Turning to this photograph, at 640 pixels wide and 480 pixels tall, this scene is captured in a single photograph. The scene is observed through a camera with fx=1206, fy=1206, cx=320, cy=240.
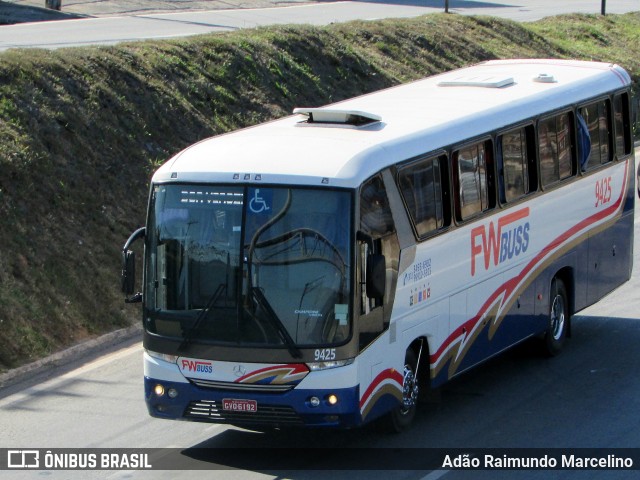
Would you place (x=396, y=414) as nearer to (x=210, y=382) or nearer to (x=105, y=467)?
(x=210, y=382)

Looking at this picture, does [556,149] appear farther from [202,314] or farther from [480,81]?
[202,314]

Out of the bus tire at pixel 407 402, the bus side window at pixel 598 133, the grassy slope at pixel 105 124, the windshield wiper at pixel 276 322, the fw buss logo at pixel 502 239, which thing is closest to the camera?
the windshield wiper at pixel 276 322

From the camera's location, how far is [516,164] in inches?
524

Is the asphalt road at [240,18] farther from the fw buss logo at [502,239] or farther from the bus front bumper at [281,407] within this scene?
the bus front bumper at [281,407]

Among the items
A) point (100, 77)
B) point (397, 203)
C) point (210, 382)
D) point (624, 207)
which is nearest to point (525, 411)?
point (397, 203)

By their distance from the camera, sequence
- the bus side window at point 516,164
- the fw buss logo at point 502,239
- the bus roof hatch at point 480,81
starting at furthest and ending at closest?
the bus roof hatch at point 480,81
the bus side window at point 516,164
the fw buss logo at point 502,239

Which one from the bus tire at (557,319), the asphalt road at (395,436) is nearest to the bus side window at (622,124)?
the bus tire at (557,319)

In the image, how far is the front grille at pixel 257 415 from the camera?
1021 cm

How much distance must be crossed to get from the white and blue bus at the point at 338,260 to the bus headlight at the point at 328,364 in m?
0.01

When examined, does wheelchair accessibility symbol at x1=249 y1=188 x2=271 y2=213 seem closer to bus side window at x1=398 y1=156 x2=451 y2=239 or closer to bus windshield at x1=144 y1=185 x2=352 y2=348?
bus windshield at x1=144 y1=185 x2=352 y2=348

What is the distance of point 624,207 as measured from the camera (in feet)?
52.6

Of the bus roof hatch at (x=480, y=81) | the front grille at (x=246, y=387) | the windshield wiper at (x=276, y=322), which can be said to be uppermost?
the bus roof hatch at (x=480, y=81)

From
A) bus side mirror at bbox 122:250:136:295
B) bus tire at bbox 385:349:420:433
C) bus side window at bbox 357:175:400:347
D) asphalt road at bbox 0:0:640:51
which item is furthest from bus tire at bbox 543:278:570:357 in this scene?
asphalt road at bbox 0:0:640:51

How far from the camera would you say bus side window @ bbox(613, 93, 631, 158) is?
1570 centimetres
